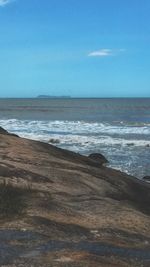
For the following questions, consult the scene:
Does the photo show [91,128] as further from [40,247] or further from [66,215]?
[40,247]

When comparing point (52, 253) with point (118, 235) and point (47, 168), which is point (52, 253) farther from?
point (47, 168)

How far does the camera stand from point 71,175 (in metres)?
9.39

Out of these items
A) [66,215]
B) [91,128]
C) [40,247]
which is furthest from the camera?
[91,128]

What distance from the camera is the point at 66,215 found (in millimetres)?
7055

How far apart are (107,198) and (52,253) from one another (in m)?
3.30

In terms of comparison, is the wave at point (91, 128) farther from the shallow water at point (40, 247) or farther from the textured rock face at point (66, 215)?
the shallow water at point (40, 247)

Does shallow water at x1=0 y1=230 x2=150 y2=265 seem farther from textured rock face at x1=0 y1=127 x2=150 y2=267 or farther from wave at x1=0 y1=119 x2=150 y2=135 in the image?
wave at x1=0 y1=119 x2=150 y2=135

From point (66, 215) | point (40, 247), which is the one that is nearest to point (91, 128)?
point (66, 215)

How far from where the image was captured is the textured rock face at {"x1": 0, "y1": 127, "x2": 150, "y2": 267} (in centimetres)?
544

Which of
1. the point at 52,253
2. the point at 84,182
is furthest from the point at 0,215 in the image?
the point at 84,182

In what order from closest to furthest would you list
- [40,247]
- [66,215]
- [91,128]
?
[40,247], [66,215], [91,128]

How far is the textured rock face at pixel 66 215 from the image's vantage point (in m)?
5.44

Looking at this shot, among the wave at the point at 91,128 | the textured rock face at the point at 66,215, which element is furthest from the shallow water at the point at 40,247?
the wave at the point at 91,128

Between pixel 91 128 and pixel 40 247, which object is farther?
pixel 91 128
